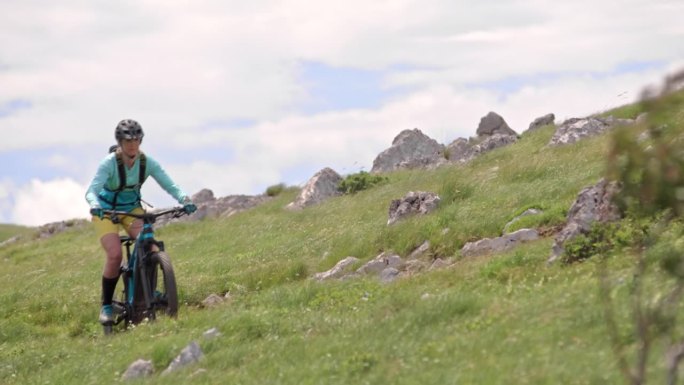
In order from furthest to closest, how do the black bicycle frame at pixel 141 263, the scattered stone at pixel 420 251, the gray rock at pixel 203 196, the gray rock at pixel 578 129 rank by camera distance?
the gray rock at pixel 203 196, the gray rock at pixel 578 129, the scattered stone at pixel 420 251, the black bicycle frame at pixel 141 263

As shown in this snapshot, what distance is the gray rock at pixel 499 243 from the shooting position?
1586cm

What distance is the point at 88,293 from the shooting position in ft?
75.1

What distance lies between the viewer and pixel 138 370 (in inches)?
460

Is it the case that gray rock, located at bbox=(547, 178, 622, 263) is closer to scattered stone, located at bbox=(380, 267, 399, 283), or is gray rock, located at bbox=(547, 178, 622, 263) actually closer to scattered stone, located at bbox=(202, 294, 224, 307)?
scattered stone, located at bbox=(380, 267, 399, 283)

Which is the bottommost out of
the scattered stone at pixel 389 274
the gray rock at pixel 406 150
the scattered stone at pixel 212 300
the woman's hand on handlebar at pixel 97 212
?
the scattered stone at pixel 212 300

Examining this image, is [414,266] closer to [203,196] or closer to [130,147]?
[130,147]

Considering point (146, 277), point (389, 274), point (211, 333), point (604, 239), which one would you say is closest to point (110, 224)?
point (146, 277)

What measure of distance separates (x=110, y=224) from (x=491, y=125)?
3143cm

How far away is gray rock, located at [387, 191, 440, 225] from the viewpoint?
2190cm

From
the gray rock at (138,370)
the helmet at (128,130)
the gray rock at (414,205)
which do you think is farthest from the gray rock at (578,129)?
the gray rock at (138,370)

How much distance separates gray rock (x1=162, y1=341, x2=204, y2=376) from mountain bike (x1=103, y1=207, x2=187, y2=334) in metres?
2.48

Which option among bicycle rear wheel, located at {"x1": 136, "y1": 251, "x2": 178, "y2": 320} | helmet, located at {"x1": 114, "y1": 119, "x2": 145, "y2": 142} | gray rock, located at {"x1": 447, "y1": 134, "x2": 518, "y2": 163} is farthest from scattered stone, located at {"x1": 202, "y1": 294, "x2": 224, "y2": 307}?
gray rock, located at {"x1": 447, "y1": 134, "x2": 518, "y2": 163}

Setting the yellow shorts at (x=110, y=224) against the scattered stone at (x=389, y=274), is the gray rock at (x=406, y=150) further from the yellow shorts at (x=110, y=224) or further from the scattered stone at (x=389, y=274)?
the yellow shorts at (x=110, y=224)

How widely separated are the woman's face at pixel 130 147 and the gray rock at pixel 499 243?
566 centimetres
